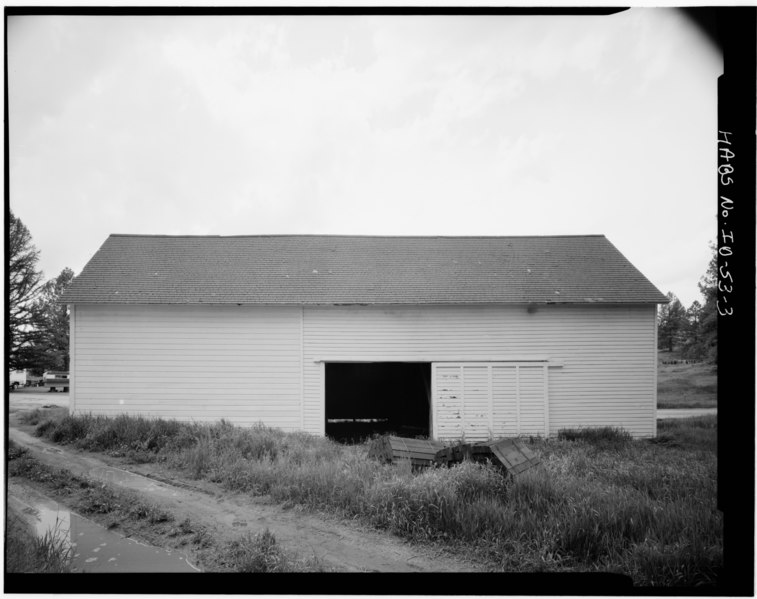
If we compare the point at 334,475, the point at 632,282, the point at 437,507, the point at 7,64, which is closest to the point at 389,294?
the point at 334,475

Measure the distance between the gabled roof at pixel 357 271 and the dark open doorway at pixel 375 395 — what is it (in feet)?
17.2

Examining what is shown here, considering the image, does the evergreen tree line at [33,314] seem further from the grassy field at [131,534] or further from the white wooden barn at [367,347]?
the grassy field at [131,534]

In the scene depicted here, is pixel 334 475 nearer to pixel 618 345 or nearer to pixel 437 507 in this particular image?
pixel 437 507

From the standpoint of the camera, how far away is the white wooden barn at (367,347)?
11109mm

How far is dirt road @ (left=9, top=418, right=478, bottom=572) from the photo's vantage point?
495 centimetres

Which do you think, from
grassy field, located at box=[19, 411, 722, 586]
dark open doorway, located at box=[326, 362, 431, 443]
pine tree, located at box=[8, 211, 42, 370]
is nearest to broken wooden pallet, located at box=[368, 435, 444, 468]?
grassy field, located at box=[19, 411, 722, 586]

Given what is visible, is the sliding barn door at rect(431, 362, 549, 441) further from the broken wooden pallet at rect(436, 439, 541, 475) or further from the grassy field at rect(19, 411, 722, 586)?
the broken wooden pallet at rect(436, 439, 541, 475)

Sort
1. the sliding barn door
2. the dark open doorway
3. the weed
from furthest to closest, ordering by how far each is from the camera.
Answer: the dark open doorway
the sliding barn door
the weed

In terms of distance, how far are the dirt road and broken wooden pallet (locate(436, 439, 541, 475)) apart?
225 cm

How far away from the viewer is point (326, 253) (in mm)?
13680

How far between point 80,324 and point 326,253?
7.74 m

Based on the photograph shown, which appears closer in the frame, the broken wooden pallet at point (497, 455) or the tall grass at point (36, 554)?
the tall grass at point (36, 554)

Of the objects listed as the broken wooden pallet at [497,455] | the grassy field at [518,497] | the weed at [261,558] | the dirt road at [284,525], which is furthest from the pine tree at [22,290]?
the broken wooden pallet at [497,455]

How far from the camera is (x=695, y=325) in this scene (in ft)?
31.8
